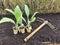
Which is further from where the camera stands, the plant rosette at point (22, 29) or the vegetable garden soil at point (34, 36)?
the plant rosette at point (22, 29)

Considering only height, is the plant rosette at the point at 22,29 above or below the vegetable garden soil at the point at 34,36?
above

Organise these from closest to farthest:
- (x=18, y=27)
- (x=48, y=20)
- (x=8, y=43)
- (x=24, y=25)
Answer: (x=8, y=43) → (x=18, y=27) → (x=24, y=25) → (x=48, y=20)

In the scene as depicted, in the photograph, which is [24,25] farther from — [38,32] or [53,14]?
[53,14]

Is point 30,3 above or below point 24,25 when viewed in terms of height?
above

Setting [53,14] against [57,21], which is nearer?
[57,21]

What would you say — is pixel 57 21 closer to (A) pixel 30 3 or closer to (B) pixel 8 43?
(A) pixel 30 3

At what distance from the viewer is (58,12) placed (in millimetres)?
2176

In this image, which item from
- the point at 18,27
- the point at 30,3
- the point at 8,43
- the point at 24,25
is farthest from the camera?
the point at 30,3

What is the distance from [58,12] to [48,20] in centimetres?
26

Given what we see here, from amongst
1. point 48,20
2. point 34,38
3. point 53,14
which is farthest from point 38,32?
point 53,14

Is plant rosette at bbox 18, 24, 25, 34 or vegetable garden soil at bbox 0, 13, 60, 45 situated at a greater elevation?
plant rosette at bbox 18, 24, 25, 34

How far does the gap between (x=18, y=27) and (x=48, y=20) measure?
417 mm

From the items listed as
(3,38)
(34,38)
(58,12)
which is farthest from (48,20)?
(3,38)

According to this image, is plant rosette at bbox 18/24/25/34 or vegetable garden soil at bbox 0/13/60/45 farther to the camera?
plant rosette at bbox 18/24/25/34
